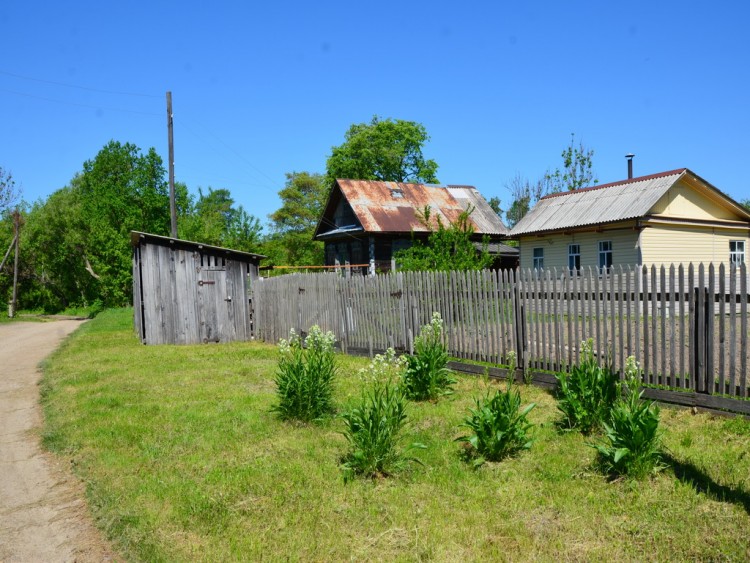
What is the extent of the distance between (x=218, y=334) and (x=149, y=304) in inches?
82.3

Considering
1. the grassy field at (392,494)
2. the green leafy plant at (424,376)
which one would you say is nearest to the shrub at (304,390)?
the grassy field at (392,494)

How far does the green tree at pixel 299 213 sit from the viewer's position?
5594 centimetres

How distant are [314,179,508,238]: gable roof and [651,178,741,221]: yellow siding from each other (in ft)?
30.0

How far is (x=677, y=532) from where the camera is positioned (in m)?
3.80

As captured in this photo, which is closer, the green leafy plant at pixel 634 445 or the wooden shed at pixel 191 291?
the green leafy plant at pixel 634 445

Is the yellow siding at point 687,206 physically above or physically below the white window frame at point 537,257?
above

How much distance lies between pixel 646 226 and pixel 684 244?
2182 mm

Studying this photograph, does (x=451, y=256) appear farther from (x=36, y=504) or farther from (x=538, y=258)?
(x=538, y=258)

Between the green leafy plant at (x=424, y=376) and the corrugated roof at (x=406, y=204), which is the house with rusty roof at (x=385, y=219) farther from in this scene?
the green leafy plant at (x=424, y=376)

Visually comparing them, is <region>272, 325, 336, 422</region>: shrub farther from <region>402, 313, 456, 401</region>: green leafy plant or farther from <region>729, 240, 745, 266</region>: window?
<region>729, 240, 745, 266</region>: window

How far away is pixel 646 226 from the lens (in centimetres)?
1984

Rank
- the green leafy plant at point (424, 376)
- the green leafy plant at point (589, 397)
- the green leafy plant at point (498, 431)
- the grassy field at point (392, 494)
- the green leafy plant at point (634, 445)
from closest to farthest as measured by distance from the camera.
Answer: the grassy field at point (392, 494)
the green leafy plant at point (634, 445)
the green leafy plant at point (498, 431)
the green leafy plant at point (589, 397)
the green leafy plant at point (424, 376)

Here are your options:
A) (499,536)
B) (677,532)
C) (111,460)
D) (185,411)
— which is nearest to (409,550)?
(499,536)

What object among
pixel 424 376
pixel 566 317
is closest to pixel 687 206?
pixel 566 317
